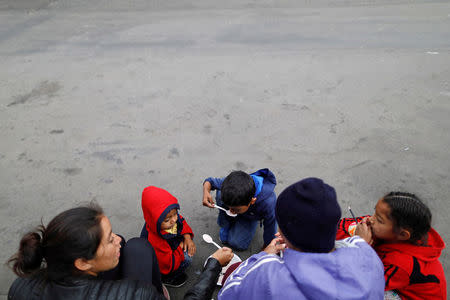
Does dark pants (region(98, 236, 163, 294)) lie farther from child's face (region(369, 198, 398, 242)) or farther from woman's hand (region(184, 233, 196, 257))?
child's face (region(369, 198, 398, 242))

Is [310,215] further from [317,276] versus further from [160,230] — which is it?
[160,230]

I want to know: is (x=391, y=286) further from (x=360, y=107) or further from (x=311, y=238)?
(x=360, y=107)

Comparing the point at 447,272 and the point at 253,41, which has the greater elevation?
the point at 253,41

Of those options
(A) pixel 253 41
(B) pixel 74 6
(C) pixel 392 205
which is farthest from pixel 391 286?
(B) pixel 74 6

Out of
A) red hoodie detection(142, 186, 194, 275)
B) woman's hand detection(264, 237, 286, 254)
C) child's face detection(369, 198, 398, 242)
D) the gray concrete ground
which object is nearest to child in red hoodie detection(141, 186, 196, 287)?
red hoodie detection(142, 186, 194, 275)

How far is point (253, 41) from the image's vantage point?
197 inches

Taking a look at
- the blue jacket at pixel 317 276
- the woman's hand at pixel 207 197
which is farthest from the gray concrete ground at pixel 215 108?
the blue jacket at pixel 317 276

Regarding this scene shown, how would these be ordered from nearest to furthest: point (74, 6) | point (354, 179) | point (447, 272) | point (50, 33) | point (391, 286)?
point (391, 286), point (447, 272), point (354, 179), point (50, 33), point (74, 6)

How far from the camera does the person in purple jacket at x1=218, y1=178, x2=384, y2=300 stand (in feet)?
3.08

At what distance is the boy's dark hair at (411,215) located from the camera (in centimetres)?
138

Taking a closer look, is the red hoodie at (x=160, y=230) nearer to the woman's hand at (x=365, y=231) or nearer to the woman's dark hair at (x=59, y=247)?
the woman's dark hair at (x=59, y=247)

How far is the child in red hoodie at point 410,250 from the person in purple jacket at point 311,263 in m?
0.44

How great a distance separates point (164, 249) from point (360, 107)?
2784 millimetres

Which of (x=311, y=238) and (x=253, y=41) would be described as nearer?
(x=311, y=238)
